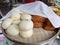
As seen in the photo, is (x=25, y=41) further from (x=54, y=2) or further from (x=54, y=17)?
(x=54, y=2)

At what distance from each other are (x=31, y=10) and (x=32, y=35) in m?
0.10

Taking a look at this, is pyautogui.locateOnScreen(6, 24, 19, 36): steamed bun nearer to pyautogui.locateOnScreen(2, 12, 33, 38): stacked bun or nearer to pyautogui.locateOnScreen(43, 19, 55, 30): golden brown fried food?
pyautogui.locateOnScreen(2, 12, 33, 38): stacked bun

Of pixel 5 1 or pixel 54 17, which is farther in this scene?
pixel 5 1

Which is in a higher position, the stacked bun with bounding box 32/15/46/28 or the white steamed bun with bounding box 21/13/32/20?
the white steamed bun with bounding box 21/13/32/20

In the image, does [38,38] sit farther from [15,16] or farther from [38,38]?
[15,16]

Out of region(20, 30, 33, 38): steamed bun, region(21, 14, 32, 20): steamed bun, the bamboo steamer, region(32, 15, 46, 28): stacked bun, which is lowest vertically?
the bamboo steamer

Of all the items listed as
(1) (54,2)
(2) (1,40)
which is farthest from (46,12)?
(1) (54,2)

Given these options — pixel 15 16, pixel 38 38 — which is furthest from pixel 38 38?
pixel 15 16

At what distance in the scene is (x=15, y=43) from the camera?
1.65 ft

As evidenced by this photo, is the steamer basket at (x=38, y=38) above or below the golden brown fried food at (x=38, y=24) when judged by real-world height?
below

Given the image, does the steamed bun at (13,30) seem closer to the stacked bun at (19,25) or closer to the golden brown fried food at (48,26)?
the stacked bun at (19,25)

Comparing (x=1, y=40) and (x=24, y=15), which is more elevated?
(x=24, y=15)

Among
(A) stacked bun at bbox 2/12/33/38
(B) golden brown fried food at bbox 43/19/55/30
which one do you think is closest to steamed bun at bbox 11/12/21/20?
(A) stacked bun at bbox 2/12/33/38

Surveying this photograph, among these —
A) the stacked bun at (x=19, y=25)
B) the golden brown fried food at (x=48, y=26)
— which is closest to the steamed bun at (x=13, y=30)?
the stacked bun at (x=19, y=25)
